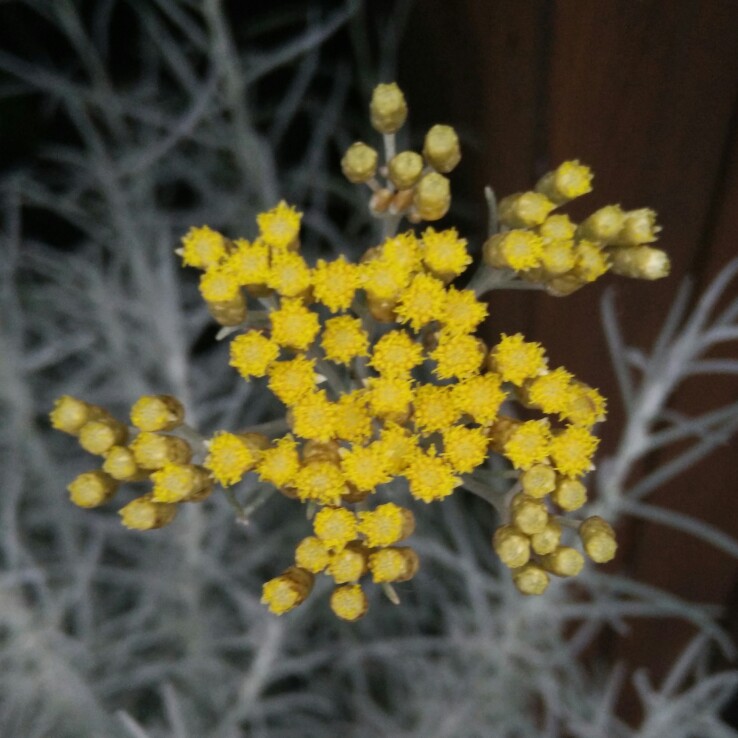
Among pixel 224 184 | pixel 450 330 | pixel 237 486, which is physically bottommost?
pixel 237 486

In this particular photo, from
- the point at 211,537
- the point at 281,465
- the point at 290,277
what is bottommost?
the point at 211,537

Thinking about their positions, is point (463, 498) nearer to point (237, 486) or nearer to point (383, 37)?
point (237, 486)

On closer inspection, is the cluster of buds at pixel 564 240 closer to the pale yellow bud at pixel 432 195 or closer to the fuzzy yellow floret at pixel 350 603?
the pale yellow bud at pixel 432 195

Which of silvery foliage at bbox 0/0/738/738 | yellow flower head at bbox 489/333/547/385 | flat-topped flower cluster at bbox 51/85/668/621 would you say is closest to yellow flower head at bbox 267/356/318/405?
flat-topped flower cluster at bbox 51/85/668/621

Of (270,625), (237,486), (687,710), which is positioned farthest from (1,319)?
(687,710)

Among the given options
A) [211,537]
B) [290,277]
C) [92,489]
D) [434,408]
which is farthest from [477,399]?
[211,537]

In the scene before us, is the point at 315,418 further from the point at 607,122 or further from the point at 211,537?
the point at 211,537

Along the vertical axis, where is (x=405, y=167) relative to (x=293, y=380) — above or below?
above
